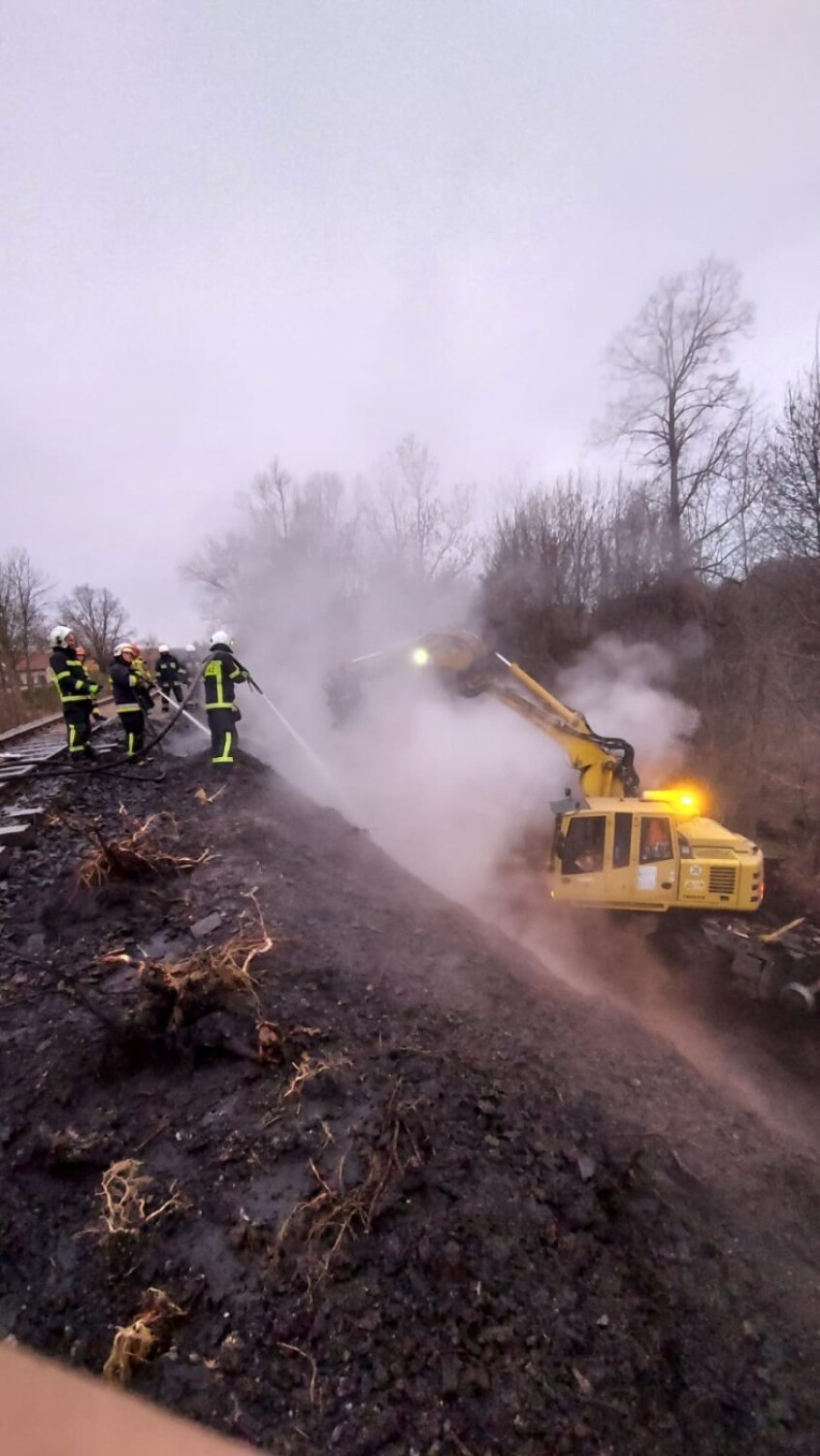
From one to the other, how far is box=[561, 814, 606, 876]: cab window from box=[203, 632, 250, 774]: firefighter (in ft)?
13.8

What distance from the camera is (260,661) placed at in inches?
708

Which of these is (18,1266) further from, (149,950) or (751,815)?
(751,815)

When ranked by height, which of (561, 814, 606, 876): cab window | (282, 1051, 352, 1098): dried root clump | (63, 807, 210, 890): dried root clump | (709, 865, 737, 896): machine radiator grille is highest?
(63, 807, 210, 890): dried root clump

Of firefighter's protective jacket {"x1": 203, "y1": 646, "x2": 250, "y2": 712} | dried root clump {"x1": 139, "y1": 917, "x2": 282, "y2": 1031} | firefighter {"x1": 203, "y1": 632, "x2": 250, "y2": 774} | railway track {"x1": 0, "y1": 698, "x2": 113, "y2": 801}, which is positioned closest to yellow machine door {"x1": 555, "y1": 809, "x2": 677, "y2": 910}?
firefighter {"x1": 203, "y1": 632, "x2": 250, "y2": 774}

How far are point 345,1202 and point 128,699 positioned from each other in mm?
7757

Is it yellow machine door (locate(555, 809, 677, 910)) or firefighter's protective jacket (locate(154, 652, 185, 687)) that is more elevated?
firefighter's protective jacket (locate(154, 652, 185, 687))

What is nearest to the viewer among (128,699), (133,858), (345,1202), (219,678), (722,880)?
(345,1202)

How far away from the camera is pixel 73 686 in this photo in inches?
342

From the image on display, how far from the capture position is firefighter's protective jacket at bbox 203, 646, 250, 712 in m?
7.60

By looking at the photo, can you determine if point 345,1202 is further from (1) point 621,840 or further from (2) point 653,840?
(2) point 653,840

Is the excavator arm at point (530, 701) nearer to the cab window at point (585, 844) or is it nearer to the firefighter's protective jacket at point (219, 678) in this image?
the cab window at point (585, 844)

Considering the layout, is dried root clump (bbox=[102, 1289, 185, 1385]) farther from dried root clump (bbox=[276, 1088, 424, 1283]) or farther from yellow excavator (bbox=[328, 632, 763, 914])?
yellow excavator (bbox=[328, 632, 763, 914])

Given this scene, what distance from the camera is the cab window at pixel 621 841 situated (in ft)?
26.5

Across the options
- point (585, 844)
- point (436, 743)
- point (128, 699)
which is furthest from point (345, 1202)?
point (436, 743)
